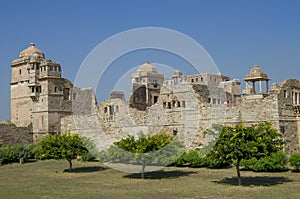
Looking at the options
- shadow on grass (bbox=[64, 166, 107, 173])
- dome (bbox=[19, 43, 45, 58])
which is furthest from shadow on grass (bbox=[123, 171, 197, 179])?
dome (bbox=[19, 43, 45, 58])

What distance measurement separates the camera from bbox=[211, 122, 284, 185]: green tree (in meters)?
14.2

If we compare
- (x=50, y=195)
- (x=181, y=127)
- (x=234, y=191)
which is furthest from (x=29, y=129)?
(x=234, y=191)

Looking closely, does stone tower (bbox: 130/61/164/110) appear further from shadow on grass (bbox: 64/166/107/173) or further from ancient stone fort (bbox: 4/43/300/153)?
shadow on grass (bbox: 64/166/107/173)

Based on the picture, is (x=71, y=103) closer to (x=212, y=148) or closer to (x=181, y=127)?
(x=181, y=127)

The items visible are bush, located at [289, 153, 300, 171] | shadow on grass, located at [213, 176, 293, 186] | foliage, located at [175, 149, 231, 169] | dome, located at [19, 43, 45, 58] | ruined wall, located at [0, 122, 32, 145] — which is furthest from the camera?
dome, located at [19, 43, 45, 58]

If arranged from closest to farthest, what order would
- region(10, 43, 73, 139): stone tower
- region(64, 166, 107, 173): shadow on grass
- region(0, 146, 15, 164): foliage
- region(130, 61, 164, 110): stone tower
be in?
1. region(64, 166, 107, 173): shadow on grass
2. region(0, 146, 15, 164): foliage
3. region(10, 43, 73, 139): stone tower
4. region(130, 61, 164, 110): stone tower

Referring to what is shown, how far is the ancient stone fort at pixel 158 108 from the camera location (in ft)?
70.1

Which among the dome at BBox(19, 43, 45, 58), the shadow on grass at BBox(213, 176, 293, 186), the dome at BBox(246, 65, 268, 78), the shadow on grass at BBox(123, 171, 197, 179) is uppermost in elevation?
the dome at BBox(19, 43, 45, 58)

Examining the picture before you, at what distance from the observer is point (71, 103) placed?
3400 centimetres

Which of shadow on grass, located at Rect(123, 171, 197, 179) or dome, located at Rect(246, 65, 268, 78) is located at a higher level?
dome, located at Rect(246, 65, 268, 78)

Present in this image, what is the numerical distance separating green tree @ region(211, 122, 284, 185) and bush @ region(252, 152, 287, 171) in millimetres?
3321

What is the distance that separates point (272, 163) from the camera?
17.9m

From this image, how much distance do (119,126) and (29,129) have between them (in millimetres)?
9143

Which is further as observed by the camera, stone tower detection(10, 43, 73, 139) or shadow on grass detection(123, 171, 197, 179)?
stone tower detection(10, 43, 73, 139)
